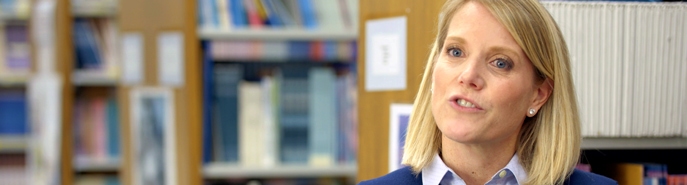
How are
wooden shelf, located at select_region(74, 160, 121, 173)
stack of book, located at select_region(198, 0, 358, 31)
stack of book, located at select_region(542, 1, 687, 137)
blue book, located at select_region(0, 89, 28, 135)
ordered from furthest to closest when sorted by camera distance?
blue book, located at select_region(0, 89, 28, 135), wooden shelf, located at select_region(74, 160, 121, 173), stack of book, located at select_region(198, 0, 358, 31), stack of book, located at select_region(542, 1, 687, 137)

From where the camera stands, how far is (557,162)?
1.07 meters

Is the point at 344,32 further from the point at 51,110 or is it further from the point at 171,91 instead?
the point at 51,110

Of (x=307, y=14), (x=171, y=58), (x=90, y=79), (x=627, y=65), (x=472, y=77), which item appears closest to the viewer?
(x=472, y=77)

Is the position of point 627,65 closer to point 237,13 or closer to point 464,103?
point 464,103

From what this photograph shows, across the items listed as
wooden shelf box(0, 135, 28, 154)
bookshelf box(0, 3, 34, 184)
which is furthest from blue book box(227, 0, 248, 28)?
wooden shelf box(0, 135, 28, 154)

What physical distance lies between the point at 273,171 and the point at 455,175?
1811 millimetres

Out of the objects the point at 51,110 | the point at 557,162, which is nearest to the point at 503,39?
the point at 557,162

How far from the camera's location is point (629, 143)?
60.6 inches

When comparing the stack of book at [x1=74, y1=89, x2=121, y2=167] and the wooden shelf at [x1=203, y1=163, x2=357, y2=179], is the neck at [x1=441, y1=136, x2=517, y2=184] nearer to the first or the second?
the wooden shelf at [x1=203, y1=163, x2=357, y2=179]

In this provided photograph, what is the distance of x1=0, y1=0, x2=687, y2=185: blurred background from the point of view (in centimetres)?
150

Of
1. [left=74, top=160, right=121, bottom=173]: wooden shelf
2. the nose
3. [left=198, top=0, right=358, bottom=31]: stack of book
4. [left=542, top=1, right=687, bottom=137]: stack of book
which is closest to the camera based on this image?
the nose

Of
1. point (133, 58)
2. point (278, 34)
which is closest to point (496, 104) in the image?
point (278, 34)

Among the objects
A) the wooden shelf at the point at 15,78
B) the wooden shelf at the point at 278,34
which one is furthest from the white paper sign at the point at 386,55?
the wooden shelf at the point at 15,78

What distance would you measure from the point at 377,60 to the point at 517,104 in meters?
0.79
